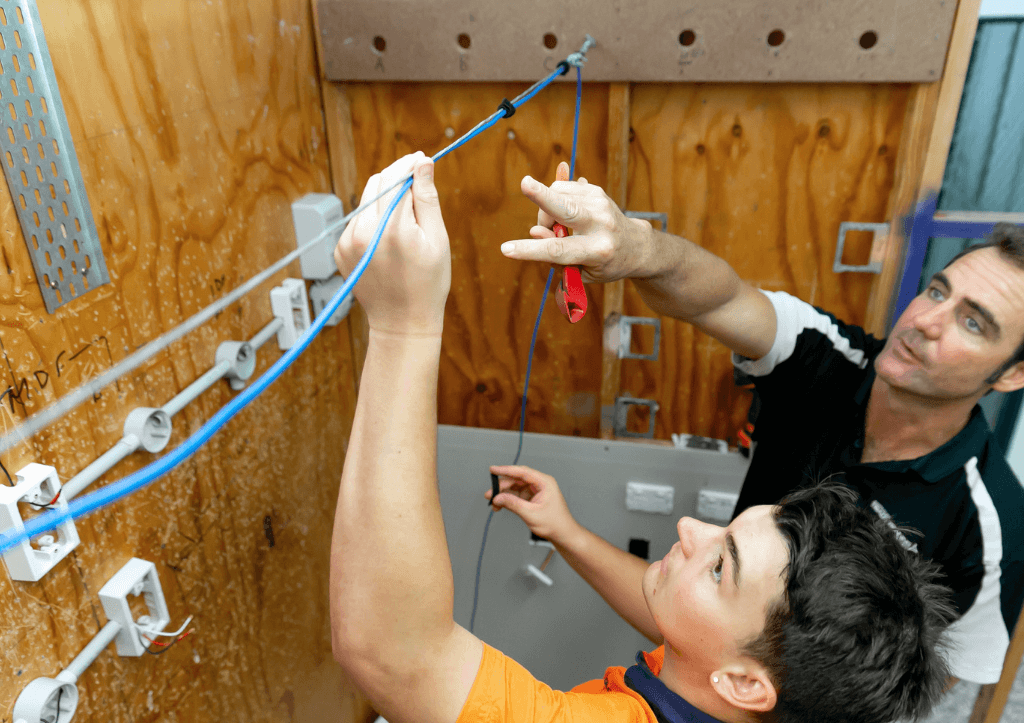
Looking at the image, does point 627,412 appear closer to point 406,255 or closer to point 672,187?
point 672,187

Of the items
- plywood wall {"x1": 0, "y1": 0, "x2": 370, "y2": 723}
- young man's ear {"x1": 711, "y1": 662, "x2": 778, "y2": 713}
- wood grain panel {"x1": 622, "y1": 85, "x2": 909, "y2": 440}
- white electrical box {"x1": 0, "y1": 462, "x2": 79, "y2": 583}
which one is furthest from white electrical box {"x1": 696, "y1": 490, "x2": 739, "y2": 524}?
white electrical box {"x1": 0, "y1": 462, "x2": 79, "y2": 583}

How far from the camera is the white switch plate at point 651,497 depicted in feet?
6.01

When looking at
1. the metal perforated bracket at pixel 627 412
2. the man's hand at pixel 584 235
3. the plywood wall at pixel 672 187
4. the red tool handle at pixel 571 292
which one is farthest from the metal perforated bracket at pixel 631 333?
the red tool handle at pixel 571 292

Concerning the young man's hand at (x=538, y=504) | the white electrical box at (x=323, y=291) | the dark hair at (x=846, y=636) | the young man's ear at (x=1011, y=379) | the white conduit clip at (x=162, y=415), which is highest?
the white electrical box at (x=323, y=291)

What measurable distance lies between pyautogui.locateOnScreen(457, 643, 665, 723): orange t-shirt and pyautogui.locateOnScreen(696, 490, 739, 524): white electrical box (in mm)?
921

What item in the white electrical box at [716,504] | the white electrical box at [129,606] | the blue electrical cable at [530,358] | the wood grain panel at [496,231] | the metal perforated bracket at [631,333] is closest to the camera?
the white electrical box at [129,606]

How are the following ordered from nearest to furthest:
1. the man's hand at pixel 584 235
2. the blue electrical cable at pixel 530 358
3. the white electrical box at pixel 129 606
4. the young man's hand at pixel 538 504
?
1. the man's hand at pixel 584 235
2. the white electrical box at pixel 129 606
3. the young man's hand at pixel 538 504
4. the blue electrical cable at pixel 530 358

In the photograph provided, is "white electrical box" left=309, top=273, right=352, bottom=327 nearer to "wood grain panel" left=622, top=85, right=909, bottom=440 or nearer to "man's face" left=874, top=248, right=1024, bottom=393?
"wood grain panel" left=622, top=85, right=909, bottom=440

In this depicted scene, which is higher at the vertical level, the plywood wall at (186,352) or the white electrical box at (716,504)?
the plywood wall at (186,352)

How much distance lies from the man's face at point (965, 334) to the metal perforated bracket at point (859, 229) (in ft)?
0.89

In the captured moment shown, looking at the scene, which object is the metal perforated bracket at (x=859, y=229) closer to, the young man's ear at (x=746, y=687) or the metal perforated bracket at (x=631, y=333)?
the metal perforated bracket at (x=631, y=333)

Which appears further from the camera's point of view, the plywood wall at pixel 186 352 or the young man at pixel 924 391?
the young man at pixel 924 391

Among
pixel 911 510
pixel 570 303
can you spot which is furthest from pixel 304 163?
pixel 911 510

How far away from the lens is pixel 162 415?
106 centimetres
